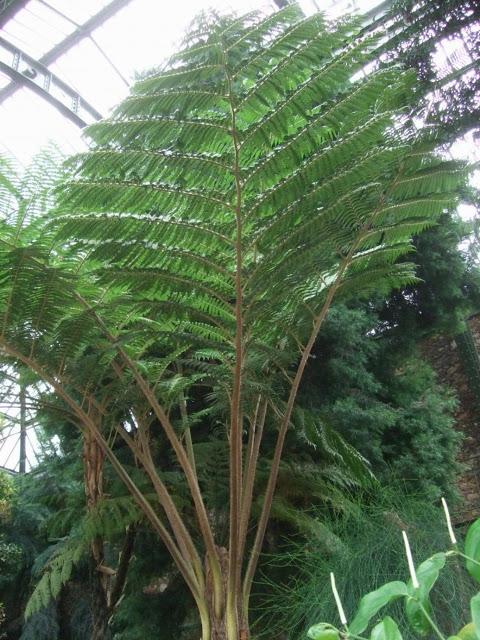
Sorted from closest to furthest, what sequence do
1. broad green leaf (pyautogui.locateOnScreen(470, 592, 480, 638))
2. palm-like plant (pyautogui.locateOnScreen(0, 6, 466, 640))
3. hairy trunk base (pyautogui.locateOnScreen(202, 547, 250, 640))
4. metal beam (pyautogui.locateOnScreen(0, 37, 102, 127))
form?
broad green leaf (pyautogui.locateOnScreen(470, 592, 480, 638))
palm-like plant (pyautogui.locateOnScreen(0, 6, 466, 640))
hairy trunk base (pyautogui.locateOnScreen(202, 547, 250, 640))
metal beam (pyautogui.locateOnScreen(0, 37, 102, 127))

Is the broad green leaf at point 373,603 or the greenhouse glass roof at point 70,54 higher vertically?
the greenhouse glass roof at point 70,54

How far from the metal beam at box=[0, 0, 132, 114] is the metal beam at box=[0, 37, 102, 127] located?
59 mm

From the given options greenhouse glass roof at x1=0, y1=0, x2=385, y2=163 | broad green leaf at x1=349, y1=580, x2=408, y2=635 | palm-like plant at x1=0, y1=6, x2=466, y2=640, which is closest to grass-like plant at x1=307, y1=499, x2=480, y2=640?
broad green leaf at x1=349, y1=580, x2=408, y2=635

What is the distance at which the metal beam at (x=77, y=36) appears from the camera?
6.37 metres

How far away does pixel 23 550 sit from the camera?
5188 millimetres

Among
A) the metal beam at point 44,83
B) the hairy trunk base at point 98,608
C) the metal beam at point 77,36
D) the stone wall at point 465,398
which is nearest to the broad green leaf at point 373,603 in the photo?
the hairy trunk base at point 98,608

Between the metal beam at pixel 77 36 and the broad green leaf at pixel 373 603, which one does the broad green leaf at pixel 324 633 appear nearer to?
the broad green leaf at pixel 373 603

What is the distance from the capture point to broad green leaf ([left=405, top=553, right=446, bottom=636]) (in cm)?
55

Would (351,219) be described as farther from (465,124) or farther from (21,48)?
(21,48)

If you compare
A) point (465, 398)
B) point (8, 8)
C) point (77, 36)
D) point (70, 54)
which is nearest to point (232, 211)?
point (465, 398)

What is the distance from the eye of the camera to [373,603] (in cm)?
58

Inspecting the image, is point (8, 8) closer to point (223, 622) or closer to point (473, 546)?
point (223, 622)

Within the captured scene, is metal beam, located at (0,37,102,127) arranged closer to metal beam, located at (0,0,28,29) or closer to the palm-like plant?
metal beam, located at (0,0,28,29)

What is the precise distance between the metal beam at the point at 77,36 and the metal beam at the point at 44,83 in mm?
59
